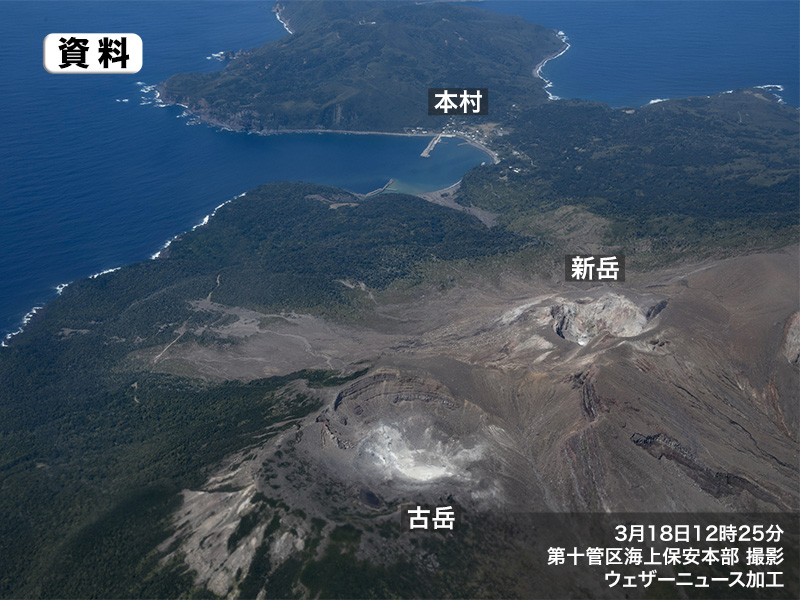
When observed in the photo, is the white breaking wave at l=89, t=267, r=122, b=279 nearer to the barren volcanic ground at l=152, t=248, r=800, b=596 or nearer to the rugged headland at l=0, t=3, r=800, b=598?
the rugged headland at l=0, t=3, r=800, b=598

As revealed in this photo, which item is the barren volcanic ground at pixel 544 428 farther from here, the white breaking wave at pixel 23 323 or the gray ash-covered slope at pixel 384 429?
the white breaking wave at pixel 23 323

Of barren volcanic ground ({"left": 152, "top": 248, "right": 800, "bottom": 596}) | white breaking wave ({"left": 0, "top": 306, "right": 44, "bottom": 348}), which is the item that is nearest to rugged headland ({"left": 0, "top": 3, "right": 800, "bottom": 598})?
barren volcanic ground ({"left": 152, "top": 248, "right": 800, "bottom": 596})

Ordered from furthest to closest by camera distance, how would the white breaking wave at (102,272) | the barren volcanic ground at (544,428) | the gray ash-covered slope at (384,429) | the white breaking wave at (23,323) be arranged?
the white breaking wave at (102,272) < the white breaking wave at (23,323) < the barren volcanic ground at (544,428) < the gray ash-covered slope at (384,429)

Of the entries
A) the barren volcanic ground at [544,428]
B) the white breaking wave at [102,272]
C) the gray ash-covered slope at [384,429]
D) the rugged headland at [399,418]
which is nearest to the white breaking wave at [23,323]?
the rugged headland at [399,418]

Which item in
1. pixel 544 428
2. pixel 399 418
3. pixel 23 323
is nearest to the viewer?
pixel 544 428

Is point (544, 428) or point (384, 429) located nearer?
point (544, 428)

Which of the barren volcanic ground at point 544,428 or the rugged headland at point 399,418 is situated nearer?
the rugged headland at point 399,418

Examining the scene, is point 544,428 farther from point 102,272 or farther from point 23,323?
point 102,272

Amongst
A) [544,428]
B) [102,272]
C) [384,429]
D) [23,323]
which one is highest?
[102,272]

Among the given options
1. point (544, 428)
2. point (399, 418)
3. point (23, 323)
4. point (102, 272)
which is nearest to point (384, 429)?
point (399, 418)
